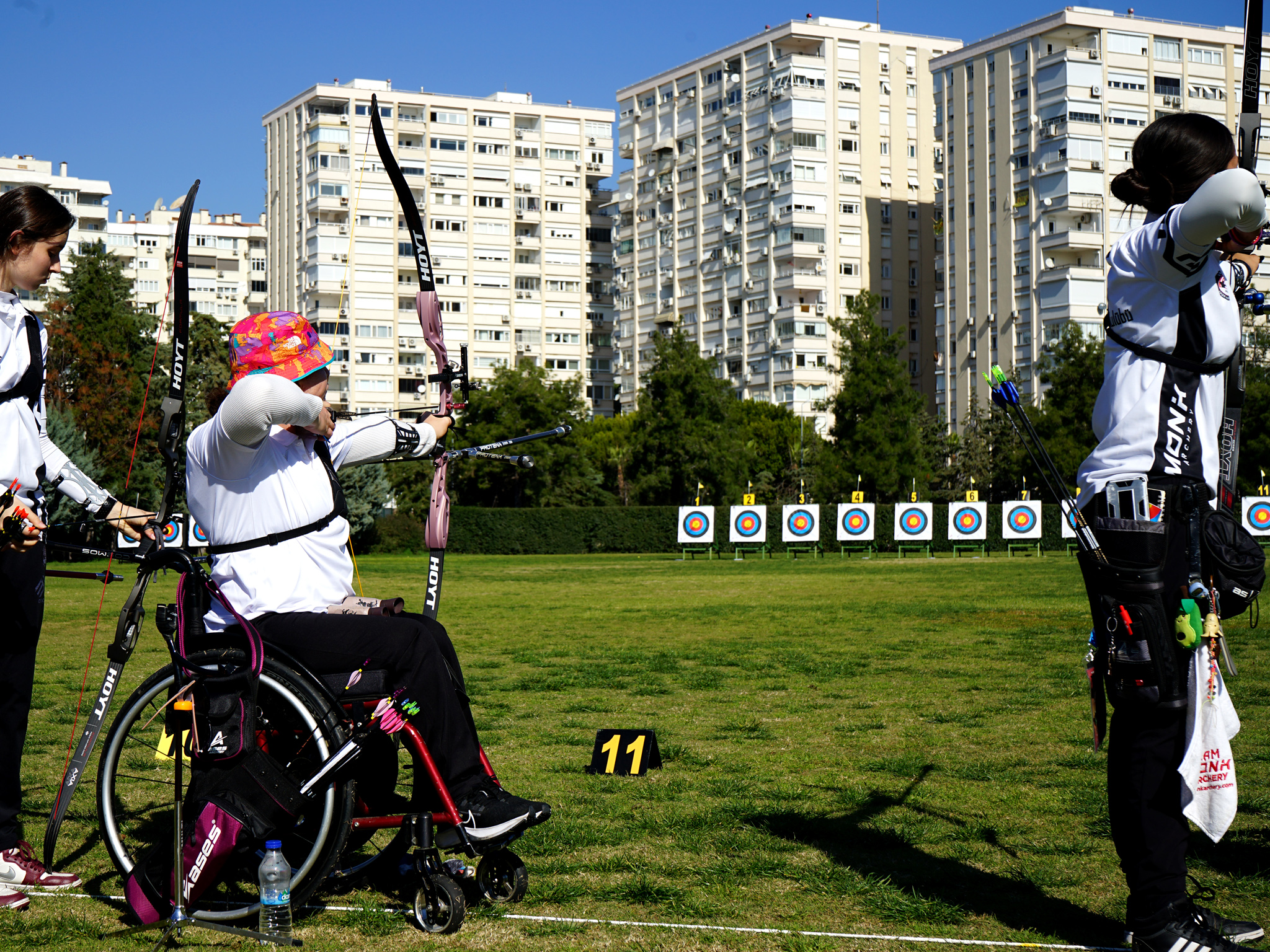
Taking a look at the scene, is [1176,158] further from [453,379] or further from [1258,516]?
[1258,516]

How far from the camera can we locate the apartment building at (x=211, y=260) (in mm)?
106125

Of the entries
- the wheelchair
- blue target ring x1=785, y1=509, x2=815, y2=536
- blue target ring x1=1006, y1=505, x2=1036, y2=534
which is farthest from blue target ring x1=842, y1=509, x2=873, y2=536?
the wheelchair

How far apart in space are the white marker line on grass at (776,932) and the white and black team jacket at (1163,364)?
1186 mm

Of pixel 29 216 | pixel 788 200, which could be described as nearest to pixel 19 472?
pixel 29 216

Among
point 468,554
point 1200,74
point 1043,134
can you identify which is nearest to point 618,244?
point 1043,134

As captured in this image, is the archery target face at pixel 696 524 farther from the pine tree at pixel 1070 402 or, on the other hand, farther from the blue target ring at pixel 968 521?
the pine tree at pixel 1070 402

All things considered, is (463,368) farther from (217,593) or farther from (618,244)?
(618,244)

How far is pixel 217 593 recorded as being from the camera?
377 centimetres

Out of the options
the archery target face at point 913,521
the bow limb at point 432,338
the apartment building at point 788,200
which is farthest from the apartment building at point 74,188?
the bow limb at point 432,338

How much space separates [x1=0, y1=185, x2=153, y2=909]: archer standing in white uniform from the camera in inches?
163

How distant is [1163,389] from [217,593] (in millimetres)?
2655

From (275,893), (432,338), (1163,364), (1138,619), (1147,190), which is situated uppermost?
(1147,190)

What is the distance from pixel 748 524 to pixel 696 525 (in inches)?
63.3

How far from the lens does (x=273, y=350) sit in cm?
398
